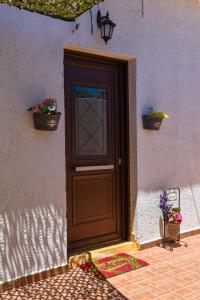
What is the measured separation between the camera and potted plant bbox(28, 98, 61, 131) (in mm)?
3361

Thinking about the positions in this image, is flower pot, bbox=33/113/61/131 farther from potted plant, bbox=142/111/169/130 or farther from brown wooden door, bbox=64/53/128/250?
potted plant, bbox=142/111/169/130

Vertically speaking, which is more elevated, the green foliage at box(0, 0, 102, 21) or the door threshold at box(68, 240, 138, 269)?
the green foliage at box(0, 0, 102, 21)

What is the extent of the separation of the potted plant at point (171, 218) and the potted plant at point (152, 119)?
102 centimetres

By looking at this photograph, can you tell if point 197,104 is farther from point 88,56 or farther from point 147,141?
point 88,56

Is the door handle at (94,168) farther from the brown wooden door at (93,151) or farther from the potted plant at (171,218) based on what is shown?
the potted plant at (171,218)

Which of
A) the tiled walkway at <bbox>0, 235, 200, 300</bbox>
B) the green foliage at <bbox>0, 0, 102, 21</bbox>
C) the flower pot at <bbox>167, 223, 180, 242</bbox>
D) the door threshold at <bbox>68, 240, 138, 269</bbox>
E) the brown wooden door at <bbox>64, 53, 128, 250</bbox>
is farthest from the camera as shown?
the flower pot at <bbox>167, 223, 180, 242</bbox>

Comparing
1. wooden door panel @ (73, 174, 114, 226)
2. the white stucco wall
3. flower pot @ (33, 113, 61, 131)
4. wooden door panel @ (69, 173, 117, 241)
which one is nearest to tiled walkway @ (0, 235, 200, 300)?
the white stucco wall

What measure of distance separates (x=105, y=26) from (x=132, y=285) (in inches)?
115

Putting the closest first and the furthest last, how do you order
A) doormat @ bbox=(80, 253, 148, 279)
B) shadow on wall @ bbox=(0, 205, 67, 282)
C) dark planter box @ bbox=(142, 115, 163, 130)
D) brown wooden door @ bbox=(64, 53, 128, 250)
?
1. shadow on wall @ bbox=(0, 205, 67, 282)
2. doormat @ bbox=(80, 253, 148, 279)
3. brown wooden door @ bbox=(64, 53, 128, 250)
4. dark planter box @ bbox=(142, 115, 163, 130)

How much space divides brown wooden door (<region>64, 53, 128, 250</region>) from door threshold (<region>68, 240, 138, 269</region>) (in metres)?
0.09

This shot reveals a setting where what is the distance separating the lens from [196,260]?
4070 millimetres

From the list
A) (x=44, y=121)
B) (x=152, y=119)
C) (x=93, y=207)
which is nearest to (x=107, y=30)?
(x=152, y=119)

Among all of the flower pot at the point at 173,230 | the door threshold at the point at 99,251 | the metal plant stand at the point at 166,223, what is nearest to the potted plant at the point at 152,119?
the metal plant stand at the point at 166,223

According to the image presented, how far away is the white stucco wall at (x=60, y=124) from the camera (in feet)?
10.8
